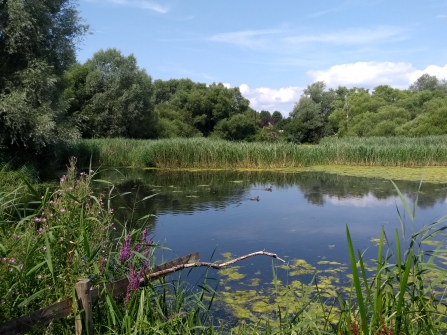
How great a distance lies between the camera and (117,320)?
250cm

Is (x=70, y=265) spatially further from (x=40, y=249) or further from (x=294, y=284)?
(x=294, y=284)

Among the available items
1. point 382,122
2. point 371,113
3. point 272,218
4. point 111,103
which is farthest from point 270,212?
point 371,113

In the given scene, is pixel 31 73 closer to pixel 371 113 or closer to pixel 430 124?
pixel 430 124

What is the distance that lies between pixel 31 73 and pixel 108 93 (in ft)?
43.2

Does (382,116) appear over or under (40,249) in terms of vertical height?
over

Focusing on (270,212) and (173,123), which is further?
(173,123)

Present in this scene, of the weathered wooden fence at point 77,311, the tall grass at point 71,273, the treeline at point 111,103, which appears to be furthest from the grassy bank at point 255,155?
the weathered wooden fence at point 77,311

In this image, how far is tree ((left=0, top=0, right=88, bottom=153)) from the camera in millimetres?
11617

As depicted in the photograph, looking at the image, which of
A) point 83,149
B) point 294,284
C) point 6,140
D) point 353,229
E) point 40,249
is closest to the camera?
point 40,249

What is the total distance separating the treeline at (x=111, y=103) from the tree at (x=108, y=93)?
0.06m

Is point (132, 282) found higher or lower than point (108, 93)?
lower

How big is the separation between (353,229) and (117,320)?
5.58m

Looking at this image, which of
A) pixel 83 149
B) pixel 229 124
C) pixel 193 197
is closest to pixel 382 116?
pixel 229 124

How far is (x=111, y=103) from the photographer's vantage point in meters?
25.3
